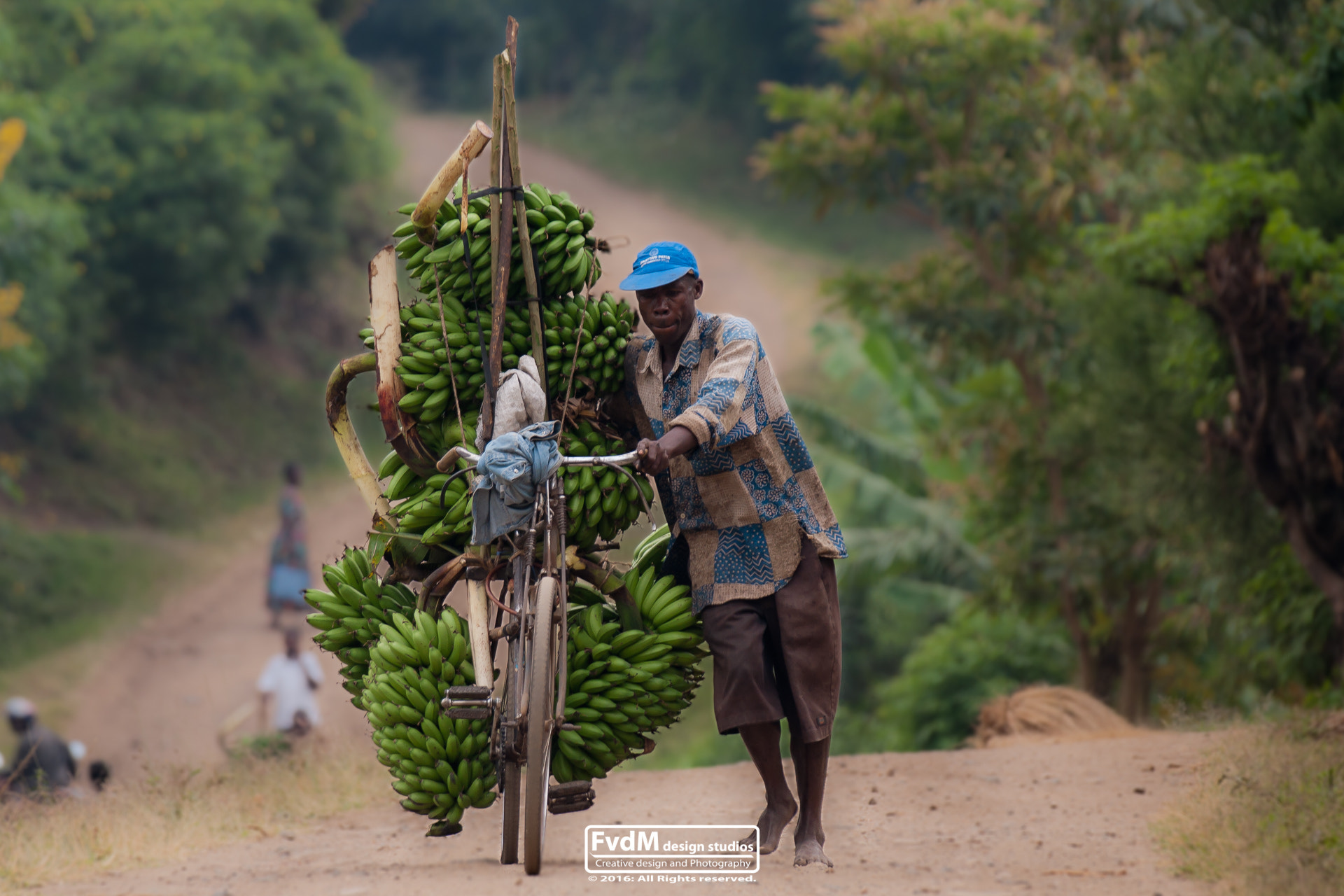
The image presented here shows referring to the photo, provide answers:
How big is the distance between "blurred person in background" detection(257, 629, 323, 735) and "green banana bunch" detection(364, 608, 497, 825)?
5.46m

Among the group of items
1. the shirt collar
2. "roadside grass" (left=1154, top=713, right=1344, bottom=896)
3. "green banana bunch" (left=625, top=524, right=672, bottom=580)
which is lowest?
"roadside grass" (left=1154, top=713, right=1344, bottom=896)

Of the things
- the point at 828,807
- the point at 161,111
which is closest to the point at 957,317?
the point at 828,807

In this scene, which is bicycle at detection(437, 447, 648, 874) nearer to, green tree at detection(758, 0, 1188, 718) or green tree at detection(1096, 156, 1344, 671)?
green tree at detection(1096, 156, 1344, 671)

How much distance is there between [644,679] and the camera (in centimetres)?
419

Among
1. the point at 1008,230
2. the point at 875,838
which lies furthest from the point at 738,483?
the point at 1008,230

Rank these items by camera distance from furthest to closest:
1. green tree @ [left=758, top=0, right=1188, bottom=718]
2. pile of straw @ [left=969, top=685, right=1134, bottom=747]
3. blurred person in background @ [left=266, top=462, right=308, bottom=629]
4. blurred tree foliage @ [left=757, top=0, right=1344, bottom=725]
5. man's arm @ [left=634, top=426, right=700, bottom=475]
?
blurred person in background @ [left=266, top=462, right=308, bottom=629], green tree @ [left=758, top=0, right=1188, bottom=718], blurred tree foliage @ [left=757, top=0, right=1344, bottom=725], pile of straw @ [left=969, top=685, right=1134, bottom=747], man's arm @ [left=634, top=426, right=700, bottom=475]

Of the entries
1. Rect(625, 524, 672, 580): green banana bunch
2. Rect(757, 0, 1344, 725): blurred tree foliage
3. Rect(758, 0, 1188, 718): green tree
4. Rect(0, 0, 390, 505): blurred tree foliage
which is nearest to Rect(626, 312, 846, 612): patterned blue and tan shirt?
Rect(625, 524, 672, 580): green banana bunch

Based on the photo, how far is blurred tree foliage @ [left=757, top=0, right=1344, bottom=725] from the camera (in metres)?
9.06

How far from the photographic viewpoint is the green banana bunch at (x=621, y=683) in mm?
4180

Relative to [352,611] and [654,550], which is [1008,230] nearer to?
[654,550]

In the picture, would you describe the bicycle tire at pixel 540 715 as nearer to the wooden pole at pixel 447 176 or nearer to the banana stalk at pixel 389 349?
the banana stalk at pixel 389 349

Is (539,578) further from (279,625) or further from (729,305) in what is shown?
(729,305)

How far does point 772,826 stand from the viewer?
445cm

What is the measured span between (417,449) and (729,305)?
80.5 feet
